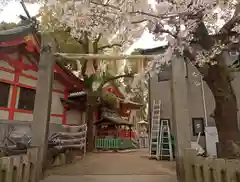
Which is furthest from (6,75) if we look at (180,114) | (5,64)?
(180,114)

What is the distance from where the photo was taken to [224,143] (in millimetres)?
3836

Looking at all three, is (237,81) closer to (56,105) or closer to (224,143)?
(224,143)

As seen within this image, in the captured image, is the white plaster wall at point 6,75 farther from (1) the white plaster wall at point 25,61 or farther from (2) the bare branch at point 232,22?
(2) the bare branch at point 232,22

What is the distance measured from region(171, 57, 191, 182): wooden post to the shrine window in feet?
19.2

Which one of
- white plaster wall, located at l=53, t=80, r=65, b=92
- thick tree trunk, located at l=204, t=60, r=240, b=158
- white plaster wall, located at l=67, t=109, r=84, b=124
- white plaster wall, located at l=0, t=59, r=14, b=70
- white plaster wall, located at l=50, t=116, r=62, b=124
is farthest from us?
white plaster wall, located at l=67, t=109, r=84, b=124

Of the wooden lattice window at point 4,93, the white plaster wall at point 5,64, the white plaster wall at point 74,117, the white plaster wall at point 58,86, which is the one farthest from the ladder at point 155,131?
the white plaster wall at point 5,64

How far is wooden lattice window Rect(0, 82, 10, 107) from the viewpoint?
7.08 m

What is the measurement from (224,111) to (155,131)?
198 inches

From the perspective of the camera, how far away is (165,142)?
27.5 feet

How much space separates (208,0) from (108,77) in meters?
8.76

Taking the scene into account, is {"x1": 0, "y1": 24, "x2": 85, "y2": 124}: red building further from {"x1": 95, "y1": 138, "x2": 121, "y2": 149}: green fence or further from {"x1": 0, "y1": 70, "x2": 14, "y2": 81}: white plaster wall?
{"x1": 95, "y1": 138, "x2": 121, "y2": 149}: green fence

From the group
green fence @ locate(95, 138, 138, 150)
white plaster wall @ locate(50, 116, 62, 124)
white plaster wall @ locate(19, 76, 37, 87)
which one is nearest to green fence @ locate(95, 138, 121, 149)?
green fence @ locate(95, 138, 138, 150)

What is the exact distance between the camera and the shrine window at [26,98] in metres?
7.77

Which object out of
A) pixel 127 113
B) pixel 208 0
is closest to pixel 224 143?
pixel 208 0
